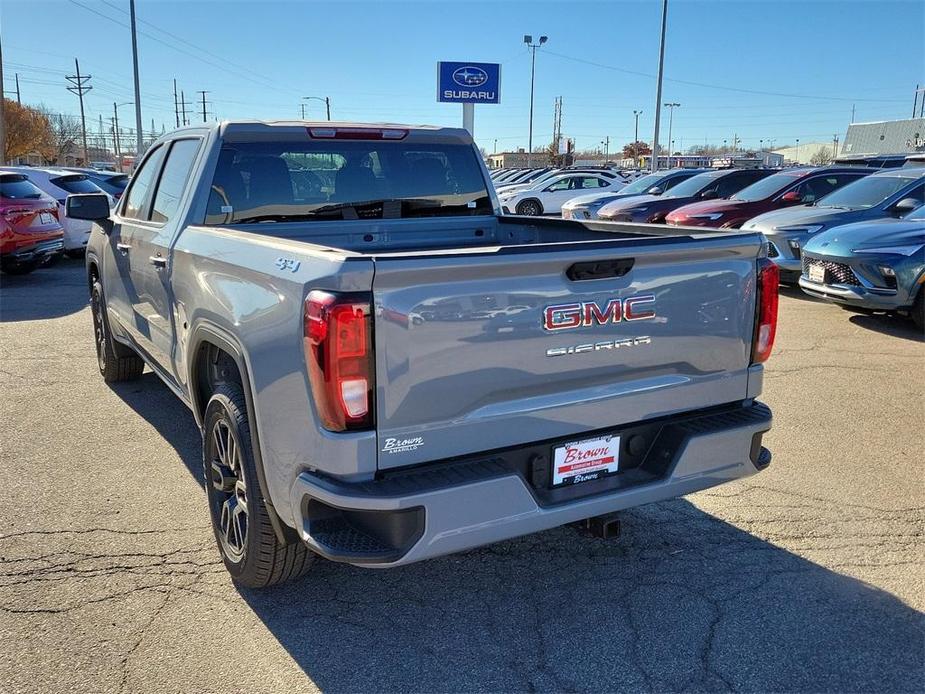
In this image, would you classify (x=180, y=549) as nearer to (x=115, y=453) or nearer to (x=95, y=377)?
(x=115, y=453)

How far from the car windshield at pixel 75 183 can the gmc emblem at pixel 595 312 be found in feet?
46.1

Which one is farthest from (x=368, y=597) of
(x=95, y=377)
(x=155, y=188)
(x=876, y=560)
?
(x=95, y=377)

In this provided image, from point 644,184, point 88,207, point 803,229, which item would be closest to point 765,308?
point 88,207

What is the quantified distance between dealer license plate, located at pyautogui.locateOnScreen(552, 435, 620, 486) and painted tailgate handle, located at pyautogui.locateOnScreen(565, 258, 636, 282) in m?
0.63

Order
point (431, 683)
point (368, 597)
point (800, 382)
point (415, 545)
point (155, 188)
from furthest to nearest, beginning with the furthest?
point (800, 382), point (155, 188), point (368, 597), point (431, 683), point (415, 545)

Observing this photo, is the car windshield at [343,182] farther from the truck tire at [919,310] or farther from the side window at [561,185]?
the side window at [561,185]

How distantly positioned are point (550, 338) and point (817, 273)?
6943mm

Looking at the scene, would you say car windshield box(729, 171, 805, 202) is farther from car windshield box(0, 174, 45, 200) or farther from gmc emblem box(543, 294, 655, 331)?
car windshield box(0, 174, 45, 200)

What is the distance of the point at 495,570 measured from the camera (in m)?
3.55

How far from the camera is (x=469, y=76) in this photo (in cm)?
2558

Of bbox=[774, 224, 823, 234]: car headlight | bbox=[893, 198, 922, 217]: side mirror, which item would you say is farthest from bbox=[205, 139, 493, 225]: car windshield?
bbox=[774, 224, 823, 234]: car headlight

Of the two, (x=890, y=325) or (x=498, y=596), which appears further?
(x=890, y=325)

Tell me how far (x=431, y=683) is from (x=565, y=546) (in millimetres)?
1206

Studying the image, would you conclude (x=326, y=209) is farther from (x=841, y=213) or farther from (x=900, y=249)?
(x=841, y=213)
